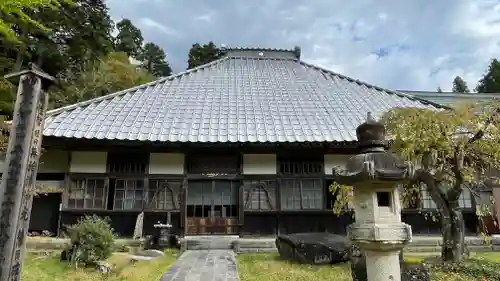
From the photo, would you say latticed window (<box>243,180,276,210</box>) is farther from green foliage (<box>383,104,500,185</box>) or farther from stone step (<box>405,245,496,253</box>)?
green foliage (<box>383,104,500,185</box>)

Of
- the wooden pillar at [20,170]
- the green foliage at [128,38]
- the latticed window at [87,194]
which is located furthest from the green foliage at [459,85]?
the wooden pillar at [20,170]

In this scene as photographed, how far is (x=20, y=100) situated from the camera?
4027 millimetres

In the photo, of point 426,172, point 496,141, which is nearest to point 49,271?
point 426,172

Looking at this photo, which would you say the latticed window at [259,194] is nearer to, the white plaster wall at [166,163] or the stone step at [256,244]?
the stone step at [256,244]

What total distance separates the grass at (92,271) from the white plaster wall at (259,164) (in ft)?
14.3

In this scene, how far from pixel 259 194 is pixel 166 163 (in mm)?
3389

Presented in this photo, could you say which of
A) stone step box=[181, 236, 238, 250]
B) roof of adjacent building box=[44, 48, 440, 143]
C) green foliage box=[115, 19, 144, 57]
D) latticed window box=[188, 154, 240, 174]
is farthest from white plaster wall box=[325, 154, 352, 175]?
green foliage box=[115, 19, 144, 57]

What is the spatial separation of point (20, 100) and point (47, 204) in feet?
29.8

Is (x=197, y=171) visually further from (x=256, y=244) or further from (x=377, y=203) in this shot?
(x=377, y=203)

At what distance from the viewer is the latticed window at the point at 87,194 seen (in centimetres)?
1127

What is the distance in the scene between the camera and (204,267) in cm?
755

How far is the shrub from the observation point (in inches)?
286

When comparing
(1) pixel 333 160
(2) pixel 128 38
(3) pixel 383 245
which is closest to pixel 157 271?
(3) pixel 383 245

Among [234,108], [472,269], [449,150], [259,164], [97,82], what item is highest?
[97,82]
